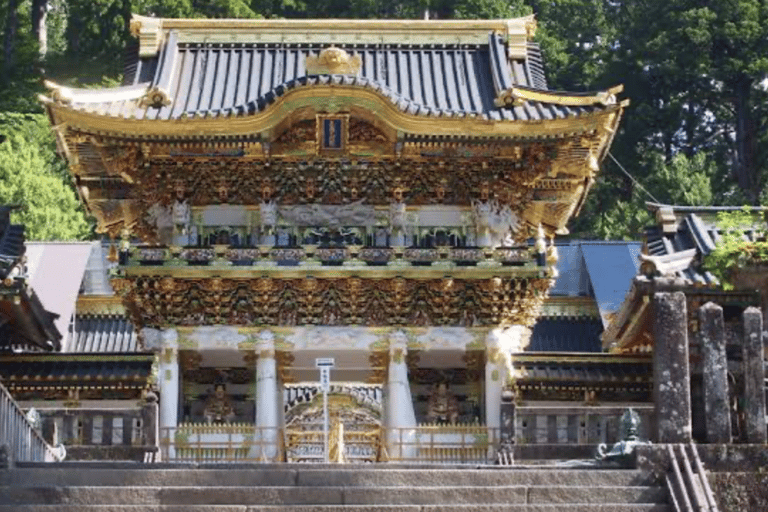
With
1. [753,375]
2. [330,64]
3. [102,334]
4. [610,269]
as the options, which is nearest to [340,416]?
A: [102,334]

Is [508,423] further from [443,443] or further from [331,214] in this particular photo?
[331,214]

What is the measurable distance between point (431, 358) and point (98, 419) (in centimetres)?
705

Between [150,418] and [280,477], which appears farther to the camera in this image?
[150,418]

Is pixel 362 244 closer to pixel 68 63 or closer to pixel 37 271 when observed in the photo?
pixel 37 271

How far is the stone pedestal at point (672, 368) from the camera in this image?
2884 cm

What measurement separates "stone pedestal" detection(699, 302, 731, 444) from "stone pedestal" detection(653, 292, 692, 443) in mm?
471

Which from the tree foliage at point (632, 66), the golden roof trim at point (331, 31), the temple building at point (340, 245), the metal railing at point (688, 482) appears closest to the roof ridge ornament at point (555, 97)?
the temple building at point (340, 245)

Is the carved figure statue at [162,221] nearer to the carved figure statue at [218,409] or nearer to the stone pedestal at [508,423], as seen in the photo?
the carved figure statue at [218,409]

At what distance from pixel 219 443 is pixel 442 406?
13.1 feet

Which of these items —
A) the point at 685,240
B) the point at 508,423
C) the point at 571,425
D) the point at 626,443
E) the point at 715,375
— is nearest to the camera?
the point at 626,443

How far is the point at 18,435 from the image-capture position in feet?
94.9

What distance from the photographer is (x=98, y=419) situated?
33.7m

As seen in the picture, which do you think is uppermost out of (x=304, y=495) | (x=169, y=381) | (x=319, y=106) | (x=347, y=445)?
(x=319, y=106)

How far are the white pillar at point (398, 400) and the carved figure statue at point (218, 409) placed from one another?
2.68 metres
